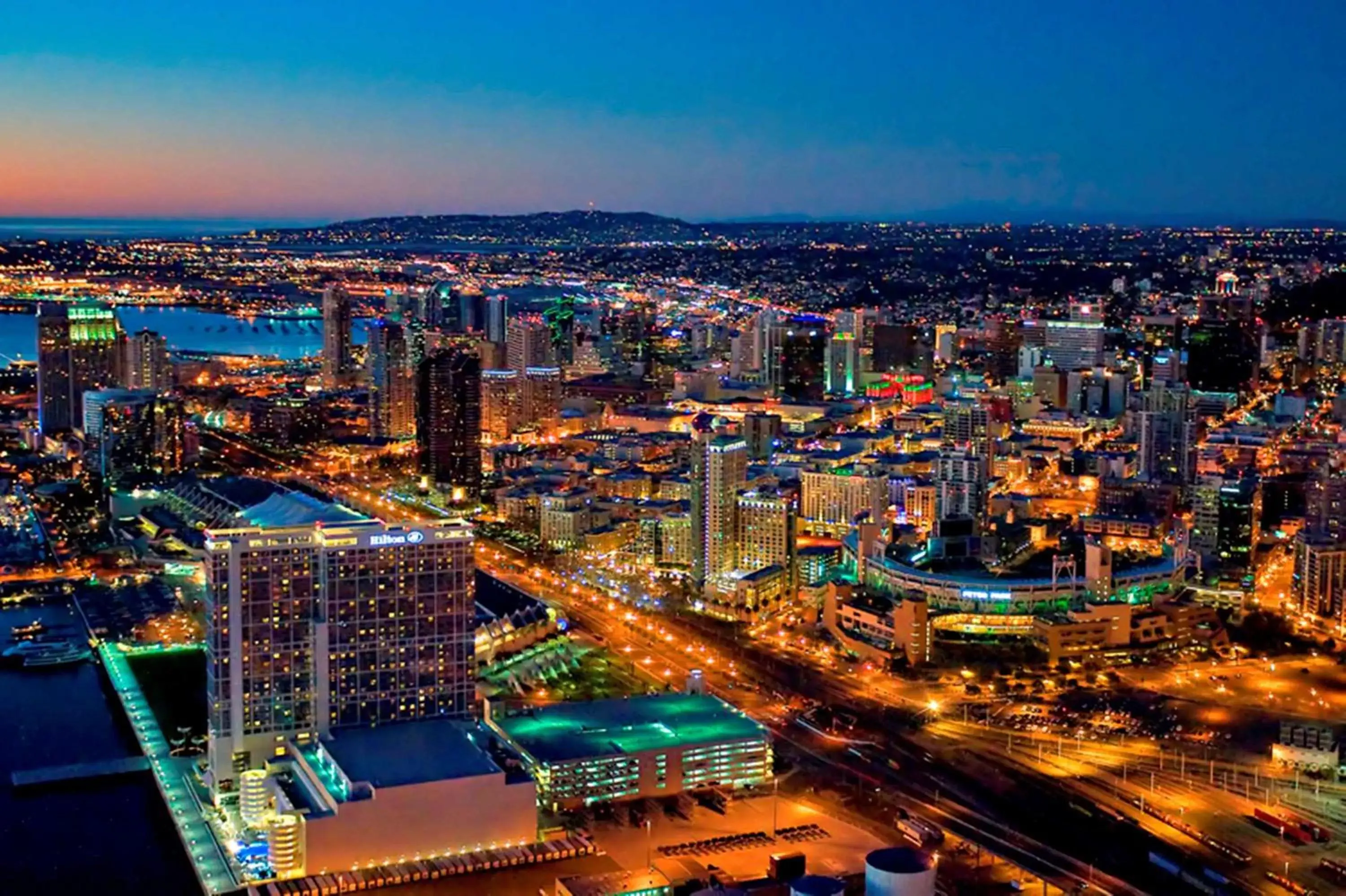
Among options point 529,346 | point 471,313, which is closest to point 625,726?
point 529,346

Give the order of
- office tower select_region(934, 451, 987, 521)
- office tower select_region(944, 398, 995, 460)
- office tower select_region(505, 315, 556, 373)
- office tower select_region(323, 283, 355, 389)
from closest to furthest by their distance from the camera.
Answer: office tower select_region(934, 451, 987, 521), office tower select_region(944, 398, 995, 460), office tower select_region(505, 315, 556, 373), office tower select_region(323, 283, 355, 389)

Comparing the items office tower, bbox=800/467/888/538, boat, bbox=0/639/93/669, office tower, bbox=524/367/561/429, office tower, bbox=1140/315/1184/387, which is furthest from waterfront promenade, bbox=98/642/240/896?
office tower, bbox=1140/315/1184/387

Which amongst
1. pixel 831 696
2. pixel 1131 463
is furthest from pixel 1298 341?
pixel 831 696

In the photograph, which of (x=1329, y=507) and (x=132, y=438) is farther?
(x=132, y=438)

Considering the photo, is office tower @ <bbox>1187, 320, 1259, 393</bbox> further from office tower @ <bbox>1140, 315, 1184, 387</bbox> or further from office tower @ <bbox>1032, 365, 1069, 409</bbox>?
office tower @ <bbox>1032, 365, 1069, 409</bbox>

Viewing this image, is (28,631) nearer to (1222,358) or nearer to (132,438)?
(132,438)

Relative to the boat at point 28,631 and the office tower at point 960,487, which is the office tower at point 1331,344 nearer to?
the office tower at point 960,487

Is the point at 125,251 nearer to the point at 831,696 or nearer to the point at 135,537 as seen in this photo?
the point at 135,537
